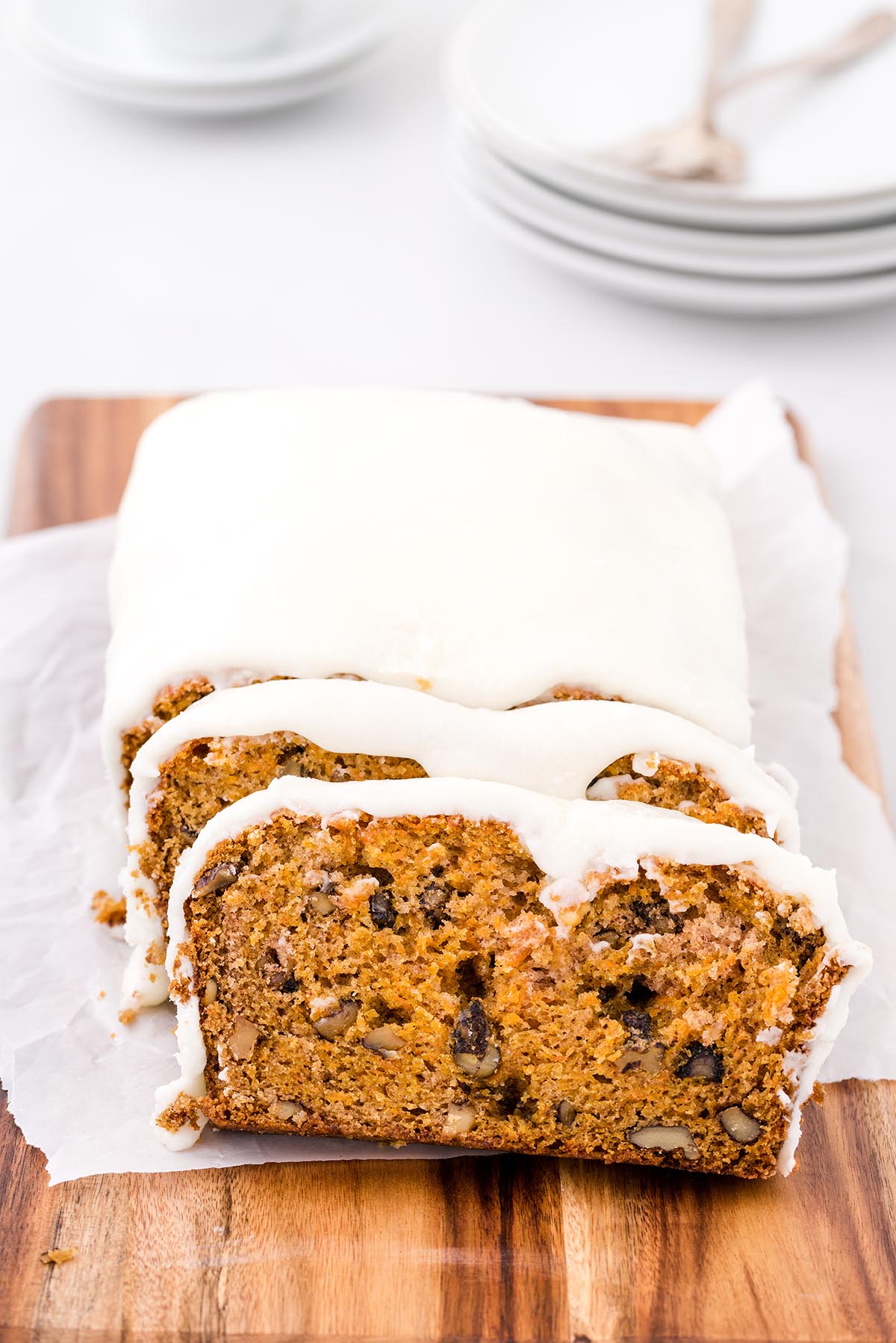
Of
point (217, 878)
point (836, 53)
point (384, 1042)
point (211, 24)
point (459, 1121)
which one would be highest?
point (836, 53)

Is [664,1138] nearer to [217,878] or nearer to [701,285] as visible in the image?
[217,878]

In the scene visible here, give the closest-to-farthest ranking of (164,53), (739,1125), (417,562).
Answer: (739,1125) → (417,562) → (164,53)

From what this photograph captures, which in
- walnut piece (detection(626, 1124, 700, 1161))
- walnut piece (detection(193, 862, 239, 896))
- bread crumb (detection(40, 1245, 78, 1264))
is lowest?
bread crumb (detection(40, 1245, 78, 1264))

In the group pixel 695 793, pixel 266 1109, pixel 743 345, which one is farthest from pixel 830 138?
pixel 266 1109

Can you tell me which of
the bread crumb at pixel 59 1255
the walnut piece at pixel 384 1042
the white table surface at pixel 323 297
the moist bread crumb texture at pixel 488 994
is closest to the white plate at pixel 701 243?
the white table surface at pixel 323 297

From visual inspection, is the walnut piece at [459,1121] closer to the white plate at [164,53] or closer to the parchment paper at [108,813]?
the parchment paper at [108,813]

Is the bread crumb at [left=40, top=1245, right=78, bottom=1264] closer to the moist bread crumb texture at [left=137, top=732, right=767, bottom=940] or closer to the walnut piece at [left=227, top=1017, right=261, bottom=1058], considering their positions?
the walnut piece at [left=227, top=1017, right=261, bottom=1058]

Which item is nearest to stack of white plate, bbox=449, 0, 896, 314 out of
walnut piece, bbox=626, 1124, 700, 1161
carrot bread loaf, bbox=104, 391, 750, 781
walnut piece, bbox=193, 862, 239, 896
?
carrot bread loaf, bbox=104, 391, 750, 781

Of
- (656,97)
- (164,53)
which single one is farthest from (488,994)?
(164,53)
